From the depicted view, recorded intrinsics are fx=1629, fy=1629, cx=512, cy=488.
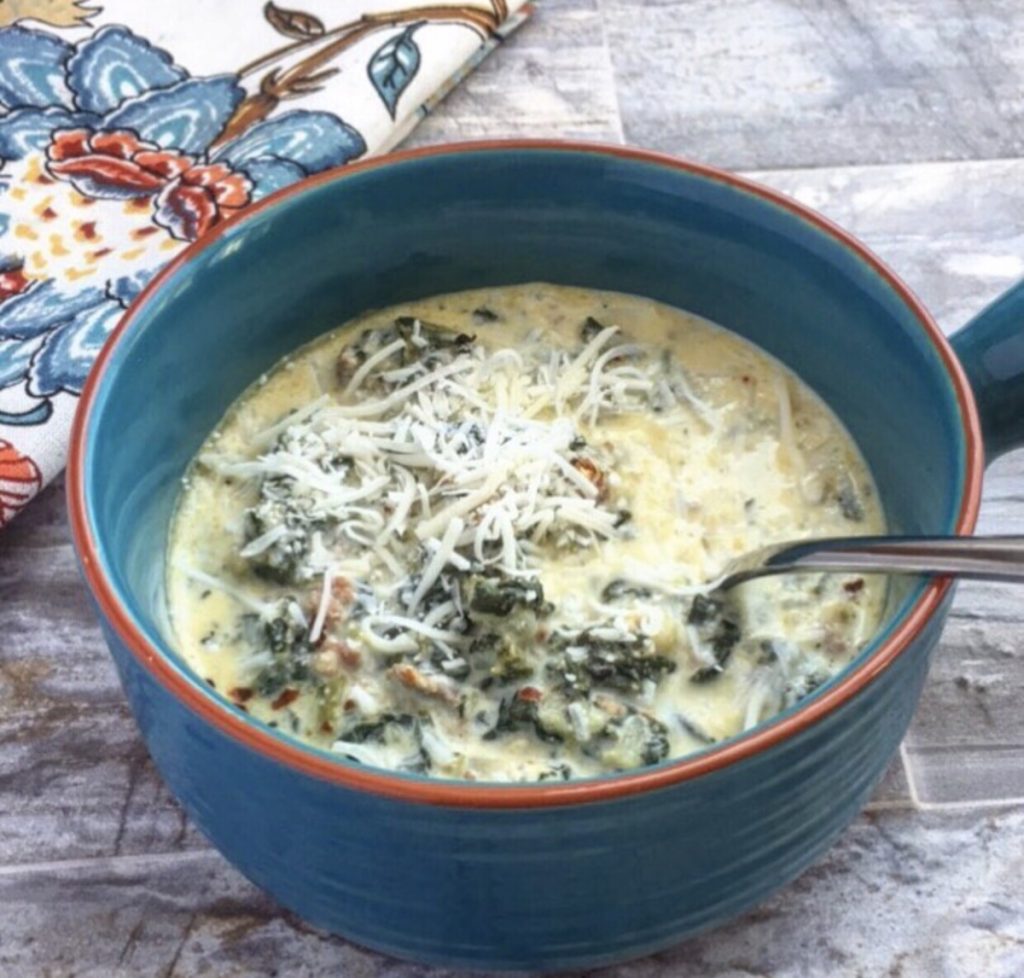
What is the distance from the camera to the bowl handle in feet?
3.46

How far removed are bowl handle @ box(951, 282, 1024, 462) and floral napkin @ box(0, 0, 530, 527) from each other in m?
0.74

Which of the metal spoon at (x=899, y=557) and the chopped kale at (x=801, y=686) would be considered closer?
the metal spoon at (x=899, y=557)

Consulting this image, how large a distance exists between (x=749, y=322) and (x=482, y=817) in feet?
1.90

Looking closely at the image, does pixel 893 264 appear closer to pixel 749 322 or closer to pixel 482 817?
pixel 749 322

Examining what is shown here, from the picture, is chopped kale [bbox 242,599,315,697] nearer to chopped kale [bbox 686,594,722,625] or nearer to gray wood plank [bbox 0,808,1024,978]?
gray wood plank [bbox 0,808,1024,978]

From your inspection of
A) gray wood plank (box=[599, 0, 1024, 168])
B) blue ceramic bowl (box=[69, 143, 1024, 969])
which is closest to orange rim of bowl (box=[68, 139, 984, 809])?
blue ceramic bowl (box=[69, 143, 1024, 969])

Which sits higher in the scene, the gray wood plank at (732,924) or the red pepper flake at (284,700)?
the red pepper flake at (284,700)

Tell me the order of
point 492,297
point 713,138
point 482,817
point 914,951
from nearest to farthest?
point 482,817, point 914,951, point 492,297, point 713,138

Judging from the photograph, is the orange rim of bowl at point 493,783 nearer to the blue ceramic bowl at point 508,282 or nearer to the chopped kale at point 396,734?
the blue ceramic bowl at point 508,282

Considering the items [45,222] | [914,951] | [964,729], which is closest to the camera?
[914,951]

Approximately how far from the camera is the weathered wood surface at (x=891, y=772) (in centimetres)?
108

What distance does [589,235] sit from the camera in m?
1.29

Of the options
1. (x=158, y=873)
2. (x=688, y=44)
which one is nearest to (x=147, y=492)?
(x=158, y=873)

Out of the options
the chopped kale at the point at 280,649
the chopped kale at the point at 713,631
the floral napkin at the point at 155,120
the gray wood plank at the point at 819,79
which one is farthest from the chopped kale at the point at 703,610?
the gray wood plank at the point at 819,79
